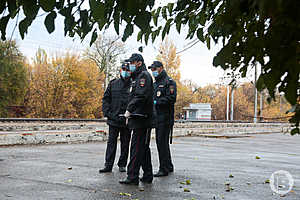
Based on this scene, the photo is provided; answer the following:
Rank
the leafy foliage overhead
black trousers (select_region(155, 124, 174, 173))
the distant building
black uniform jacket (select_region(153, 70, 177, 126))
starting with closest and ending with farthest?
1. the leafy foliage overhead
2. black trousers (select_region(155, 124, 174, 173))
3. black uniform jacket (select_region(153, 70, 177, 126))
4. the distant building

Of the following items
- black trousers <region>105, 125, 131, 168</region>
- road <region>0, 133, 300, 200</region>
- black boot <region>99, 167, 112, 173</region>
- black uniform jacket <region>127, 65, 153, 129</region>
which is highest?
black uniform jacket <region>127, 65, 153, 129</region>

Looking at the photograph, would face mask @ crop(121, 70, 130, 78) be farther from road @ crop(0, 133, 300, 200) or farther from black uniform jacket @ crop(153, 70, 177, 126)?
road @ crop(0, 133, 300, 200)

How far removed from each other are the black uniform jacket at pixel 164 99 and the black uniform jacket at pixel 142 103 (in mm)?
991

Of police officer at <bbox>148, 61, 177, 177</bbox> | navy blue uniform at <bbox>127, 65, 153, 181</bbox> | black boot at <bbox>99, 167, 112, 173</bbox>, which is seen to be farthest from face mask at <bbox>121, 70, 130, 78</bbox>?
black boot at <bbox>99, 167, 112, 173</bbox>

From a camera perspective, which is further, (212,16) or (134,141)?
(134,141)

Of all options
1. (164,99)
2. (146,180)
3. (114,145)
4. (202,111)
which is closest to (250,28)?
(146,180)

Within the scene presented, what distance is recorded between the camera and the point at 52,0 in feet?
8.29

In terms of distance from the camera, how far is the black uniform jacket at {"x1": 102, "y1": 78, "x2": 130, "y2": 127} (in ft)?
25.5

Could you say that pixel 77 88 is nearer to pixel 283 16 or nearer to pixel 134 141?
pixel 134 141

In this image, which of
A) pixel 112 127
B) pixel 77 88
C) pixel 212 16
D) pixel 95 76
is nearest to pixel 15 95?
pixel 77 88

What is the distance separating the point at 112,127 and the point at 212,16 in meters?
3.86

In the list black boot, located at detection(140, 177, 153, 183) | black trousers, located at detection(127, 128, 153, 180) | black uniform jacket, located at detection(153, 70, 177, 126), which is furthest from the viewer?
black uniform jacket, located at detection(153, 70, 177, 126)

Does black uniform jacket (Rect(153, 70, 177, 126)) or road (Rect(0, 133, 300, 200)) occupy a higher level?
black uniform jacket (Rect(153, 70, 177, 126))

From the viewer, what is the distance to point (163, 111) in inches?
306
